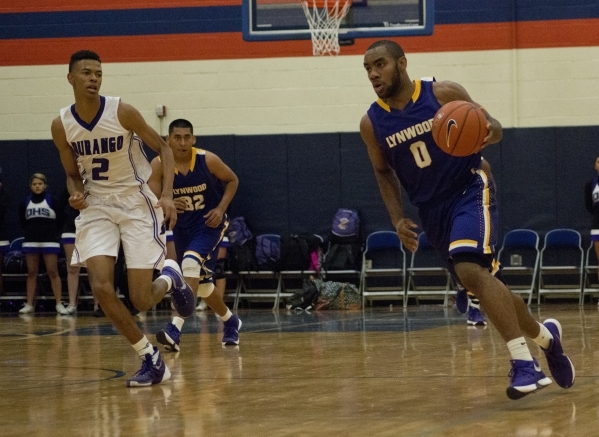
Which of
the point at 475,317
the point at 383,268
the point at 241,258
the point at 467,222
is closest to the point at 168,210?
the point at 467,222

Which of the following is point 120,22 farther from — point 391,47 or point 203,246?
point 391,47

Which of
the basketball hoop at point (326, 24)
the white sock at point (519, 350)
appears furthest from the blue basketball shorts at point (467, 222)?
the basketball hoop at point (326, 24)

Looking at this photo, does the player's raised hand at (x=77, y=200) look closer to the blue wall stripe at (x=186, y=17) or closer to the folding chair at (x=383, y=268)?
the folding chair at (x=383, y=268)

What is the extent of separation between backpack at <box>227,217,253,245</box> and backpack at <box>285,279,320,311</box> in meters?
1.12

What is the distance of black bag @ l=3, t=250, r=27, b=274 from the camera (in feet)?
50.7

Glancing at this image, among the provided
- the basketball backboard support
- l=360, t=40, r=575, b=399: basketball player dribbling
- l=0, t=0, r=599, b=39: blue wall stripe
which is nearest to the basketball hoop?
the basketball backboard support

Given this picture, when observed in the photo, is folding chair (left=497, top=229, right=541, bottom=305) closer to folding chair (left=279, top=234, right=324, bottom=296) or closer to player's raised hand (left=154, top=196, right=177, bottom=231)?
folding chair (left=279, top=234, right=324, bottom=296)

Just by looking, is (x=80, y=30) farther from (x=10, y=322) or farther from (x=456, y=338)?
(x=456, y=338)

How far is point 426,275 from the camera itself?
50.0 ft

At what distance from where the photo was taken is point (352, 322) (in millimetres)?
11922

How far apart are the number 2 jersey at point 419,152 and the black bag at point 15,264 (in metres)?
10.7

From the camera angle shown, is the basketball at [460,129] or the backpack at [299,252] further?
the backpack at [299,252]

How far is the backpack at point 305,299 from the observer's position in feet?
48.4

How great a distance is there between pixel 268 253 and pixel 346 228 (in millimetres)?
1189
